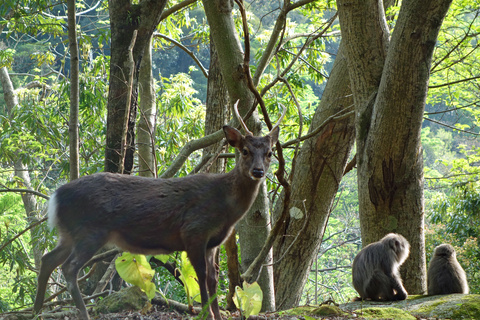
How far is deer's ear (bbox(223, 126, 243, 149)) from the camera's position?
3.98 m

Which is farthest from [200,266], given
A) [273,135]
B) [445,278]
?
[445,278]

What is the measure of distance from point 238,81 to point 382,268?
2535 mm

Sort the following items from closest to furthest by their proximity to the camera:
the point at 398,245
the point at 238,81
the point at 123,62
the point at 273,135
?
the point at 273,135 → the point at 398,245 → the point at 238,81 → the point at 123,62

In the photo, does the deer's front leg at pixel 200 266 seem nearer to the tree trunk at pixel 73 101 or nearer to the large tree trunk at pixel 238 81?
the tree trunk at pixel 73 101

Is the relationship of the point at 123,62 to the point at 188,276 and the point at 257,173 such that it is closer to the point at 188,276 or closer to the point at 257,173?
the point at 257,173

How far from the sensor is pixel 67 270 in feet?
11.0

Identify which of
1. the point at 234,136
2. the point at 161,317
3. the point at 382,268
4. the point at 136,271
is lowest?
the point at 161,317

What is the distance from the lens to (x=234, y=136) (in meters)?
4.03

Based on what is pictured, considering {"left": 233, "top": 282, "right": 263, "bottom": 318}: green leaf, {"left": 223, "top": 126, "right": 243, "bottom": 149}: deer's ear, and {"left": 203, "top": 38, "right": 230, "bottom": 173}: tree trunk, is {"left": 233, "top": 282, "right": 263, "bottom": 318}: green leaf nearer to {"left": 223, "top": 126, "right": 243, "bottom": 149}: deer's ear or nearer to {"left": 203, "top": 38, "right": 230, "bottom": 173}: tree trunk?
{"left": 223, "top": 126, "right": 243, "bottom": 149}: deer's ear

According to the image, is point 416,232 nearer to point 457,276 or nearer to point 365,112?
point 457,276

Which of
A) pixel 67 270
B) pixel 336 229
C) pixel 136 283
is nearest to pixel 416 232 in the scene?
pixel 136 283

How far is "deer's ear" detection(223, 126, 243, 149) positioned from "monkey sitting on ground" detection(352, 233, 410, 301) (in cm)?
180

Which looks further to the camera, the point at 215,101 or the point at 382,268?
the point at 215,101

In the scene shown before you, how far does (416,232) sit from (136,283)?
2995 millimetres
